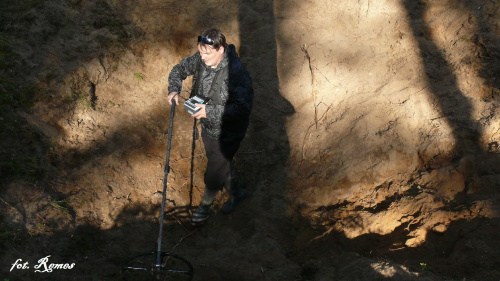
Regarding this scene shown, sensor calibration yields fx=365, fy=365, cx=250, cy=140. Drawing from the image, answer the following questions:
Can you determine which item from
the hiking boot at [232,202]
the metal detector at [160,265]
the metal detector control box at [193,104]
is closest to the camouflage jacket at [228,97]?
the metal detector control box at [193,104]

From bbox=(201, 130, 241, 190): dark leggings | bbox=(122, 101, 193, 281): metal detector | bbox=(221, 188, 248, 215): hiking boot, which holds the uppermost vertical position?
bbox=(201, 130, 241, 190): dark leggings

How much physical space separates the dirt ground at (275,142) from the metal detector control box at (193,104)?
2.04 metres

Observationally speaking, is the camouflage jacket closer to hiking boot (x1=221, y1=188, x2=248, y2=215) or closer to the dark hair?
the dark hair

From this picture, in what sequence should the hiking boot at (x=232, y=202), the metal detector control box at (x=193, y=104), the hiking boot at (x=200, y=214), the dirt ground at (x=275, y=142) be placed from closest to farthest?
the metal detector control box at (x=193, y=104)
the dirt ground at (x=275, y=142)
the hiking boot at (x=200, y=214)
the hiking boot at (x=232, y=202)

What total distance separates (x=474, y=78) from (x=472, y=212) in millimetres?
2730

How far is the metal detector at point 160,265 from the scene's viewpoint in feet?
13.9

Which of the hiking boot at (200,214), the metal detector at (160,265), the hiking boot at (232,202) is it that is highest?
the hiking boot at (232,202)

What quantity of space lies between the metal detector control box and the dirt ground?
204 centimetres

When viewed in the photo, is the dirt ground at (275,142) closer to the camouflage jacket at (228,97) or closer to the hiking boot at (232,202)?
the hiking boot at (232,202)

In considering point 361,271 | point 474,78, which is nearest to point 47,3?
point 361,271

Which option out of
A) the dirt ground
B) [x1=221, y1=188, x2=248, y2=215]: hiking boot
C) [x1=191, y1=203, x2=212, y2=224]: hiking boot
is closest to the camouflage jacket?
[x1=191, y1=203, x2=212, y2=224]: hiking boot

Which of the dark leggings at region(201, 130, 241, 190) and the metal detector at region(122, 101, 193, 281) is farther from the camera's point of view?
the dark leggings at region(201, 130, 241, 190)

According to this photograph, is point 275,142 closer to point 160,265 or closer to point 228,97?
point 228,97

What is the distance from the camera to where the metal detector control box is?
4207 millimetres
